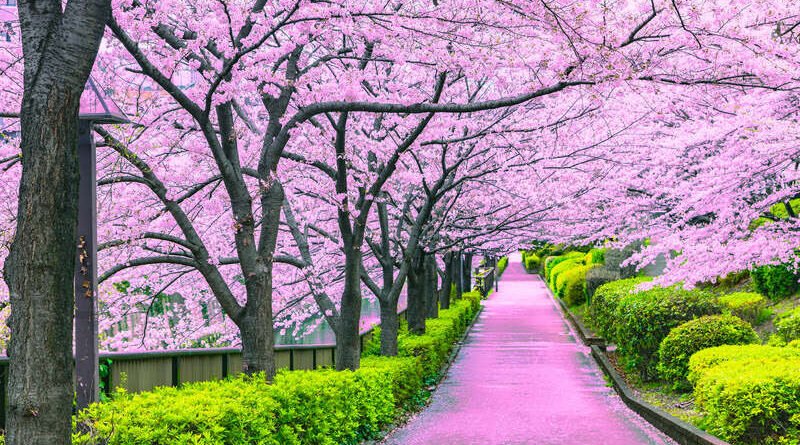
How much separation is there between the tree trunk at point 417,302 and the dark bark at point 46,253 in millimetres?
14893

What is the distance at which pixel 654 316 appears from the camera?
14.0 m

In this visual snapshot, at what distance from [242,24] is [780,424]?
621 cm

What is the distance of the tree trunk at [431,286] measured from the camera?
23.4 m

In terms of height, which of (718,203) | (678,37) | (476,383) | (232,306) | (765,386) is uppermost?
(678,37)

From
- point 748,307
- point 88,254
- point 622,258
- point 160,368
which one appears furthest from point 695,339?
point 622,258

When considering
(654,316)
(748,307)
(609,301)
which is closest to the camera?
(654,316)

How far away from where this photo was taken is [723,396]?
26.9 feet

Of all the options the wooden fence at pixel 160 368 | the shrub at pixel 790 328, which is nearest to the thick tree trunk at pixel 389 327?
the wooden fence at pixel 160 368

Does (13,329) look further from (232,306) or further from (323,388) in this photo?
(323,388)

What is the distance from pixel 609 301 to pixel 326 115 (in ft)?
35.3

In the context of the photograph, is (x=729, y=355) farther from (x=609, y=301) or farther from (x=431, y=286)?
(x=431, y=286)

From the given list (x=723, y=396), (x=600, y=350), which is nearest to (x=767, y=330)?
(x=600, y=350)

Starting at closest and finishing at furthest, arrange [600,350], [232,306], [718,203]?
[232,306], [718,203], [600,350]

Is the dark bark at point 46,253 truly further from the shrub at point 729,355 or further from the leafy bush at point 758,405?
the shrub at point 729,355
